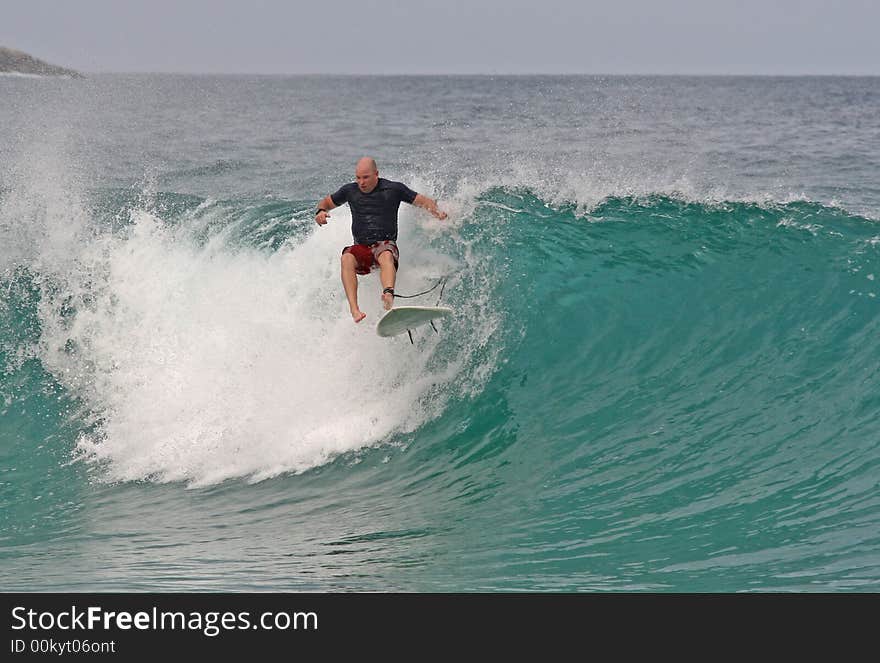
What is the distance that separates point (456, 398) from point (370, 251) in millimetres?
1922

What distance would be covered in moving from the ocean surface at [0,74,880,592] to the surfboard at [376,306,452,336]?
61 cm

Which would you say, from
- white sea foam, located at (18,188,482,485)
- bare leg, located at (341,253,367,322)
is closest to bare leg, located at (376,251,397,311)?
bare leg, located at (341,253,367,322)

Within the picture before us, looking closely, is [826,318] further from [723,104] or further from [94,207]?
[723,104]

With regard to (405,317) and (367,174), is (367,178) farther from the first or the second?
(405,317)

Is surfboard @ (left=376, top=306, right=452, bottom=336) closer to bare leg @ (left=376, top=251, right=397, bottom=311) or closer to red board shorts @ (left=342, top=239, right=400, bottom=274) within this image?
bare leg @ (left=376, top=251, right=397, bottom=311)

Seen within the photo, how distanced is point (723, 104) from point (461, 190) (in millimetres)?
45238

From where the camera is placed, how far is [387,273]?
8.27 metres

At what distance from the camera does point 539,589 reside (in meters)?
5.89

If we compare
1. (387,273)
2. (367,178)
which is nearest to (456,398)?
(387,273)

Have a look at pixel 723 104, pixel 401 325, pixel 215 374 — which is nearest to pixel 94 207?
pixel 215 374

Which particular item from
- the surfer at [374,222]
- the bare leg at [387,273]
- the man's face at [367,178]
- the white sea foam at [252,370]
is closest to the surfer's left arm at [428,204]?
the surfer at [374,222]

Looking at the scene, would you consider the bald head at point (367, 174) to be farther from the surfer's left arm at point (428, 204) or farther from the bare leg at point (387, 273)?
the bare leg at point (387, 273)

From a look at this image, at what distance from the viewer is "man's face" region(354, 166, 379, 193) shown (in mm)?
8117

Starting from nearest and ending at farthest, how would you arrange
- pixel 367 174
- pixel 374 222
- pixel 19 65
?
pixel 367 174 → pixel 374 222 → pixel 19 65
